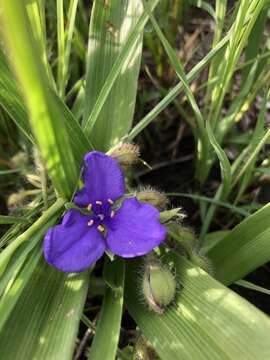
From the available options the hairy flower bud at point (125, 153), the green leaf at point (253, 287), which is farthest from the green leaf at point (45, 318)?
the green leaf at point (253, 287)

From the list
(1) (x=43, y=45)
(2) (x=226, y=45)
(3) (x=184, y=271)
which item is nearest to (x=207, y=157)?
(2) (x=226, y=45)

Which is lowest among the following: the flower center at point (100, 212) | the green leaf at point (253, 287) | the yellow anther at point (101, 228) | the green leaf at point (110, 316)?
the green leaf at point (253, 287)

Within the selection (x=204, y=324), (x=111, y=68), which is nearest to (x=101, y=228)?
(x=204, y=324)

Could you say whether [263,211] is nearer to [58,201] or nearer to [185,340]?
[185,340]

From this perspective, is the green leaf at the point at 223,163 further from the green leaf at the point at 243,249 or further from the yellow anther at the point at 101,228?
the yellow anther at the point at 101,228

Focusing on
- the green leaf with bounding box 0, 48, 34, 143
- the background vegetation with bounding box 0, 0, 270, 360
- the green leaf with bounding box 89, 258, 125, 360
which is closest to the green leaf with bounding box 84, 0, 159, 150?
the background vegetation with bounding box 0, 0, 270, 360
